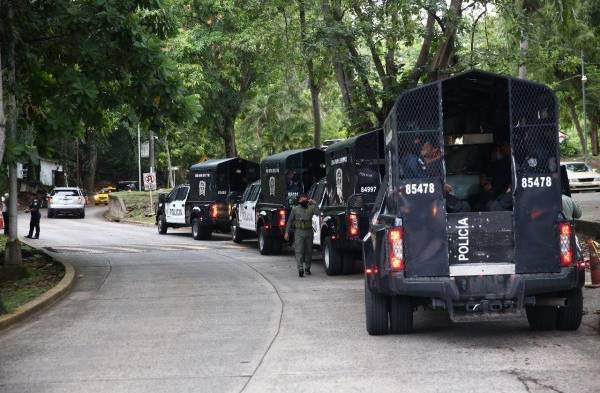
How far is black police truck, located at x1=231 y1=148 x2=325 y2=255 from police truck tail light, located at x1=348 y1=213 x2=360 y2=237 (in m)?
5.08

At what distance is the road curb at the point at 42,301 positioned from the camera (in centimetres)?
1258

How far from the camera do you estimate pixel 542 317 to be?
10.5 m

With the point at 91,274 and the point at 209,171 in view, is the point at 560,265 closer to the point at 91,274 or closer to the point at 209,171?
the point at 91,274

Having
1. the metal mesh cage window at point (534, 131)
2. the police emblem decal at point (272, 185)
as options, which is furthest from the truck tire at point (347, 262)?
the metal mesh cage window at point (534, 131)

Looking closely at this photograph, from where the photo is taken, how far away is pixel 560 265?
9750mm

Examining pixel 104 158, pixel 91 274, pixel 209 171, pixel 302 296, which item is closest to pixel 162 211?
pixel 209 171

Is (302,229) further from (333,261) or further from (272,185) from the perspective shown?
(272,185)

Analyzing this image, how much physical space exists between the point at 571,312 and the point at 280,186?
13660 mm

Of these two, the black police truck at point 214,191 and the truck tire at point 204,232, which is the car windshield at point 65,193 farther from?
the truck tire at point 204,232

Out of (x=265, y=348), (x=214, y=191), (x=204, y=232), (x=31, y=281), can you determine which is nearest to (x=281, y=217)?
(x=31, y=281)

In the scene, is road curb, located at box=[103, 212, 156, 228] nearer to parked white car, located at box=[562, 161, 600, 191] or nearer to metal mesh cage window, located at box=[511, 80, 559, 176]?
parked white car, located at box=[562, 161, 600, 191]

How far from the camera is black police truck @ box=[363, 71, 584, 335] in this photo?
9.63m

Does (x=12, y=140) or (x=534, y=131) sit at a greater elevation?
(x=12, y=140)

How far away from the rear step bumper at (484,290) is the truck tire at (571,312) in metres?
0.33
